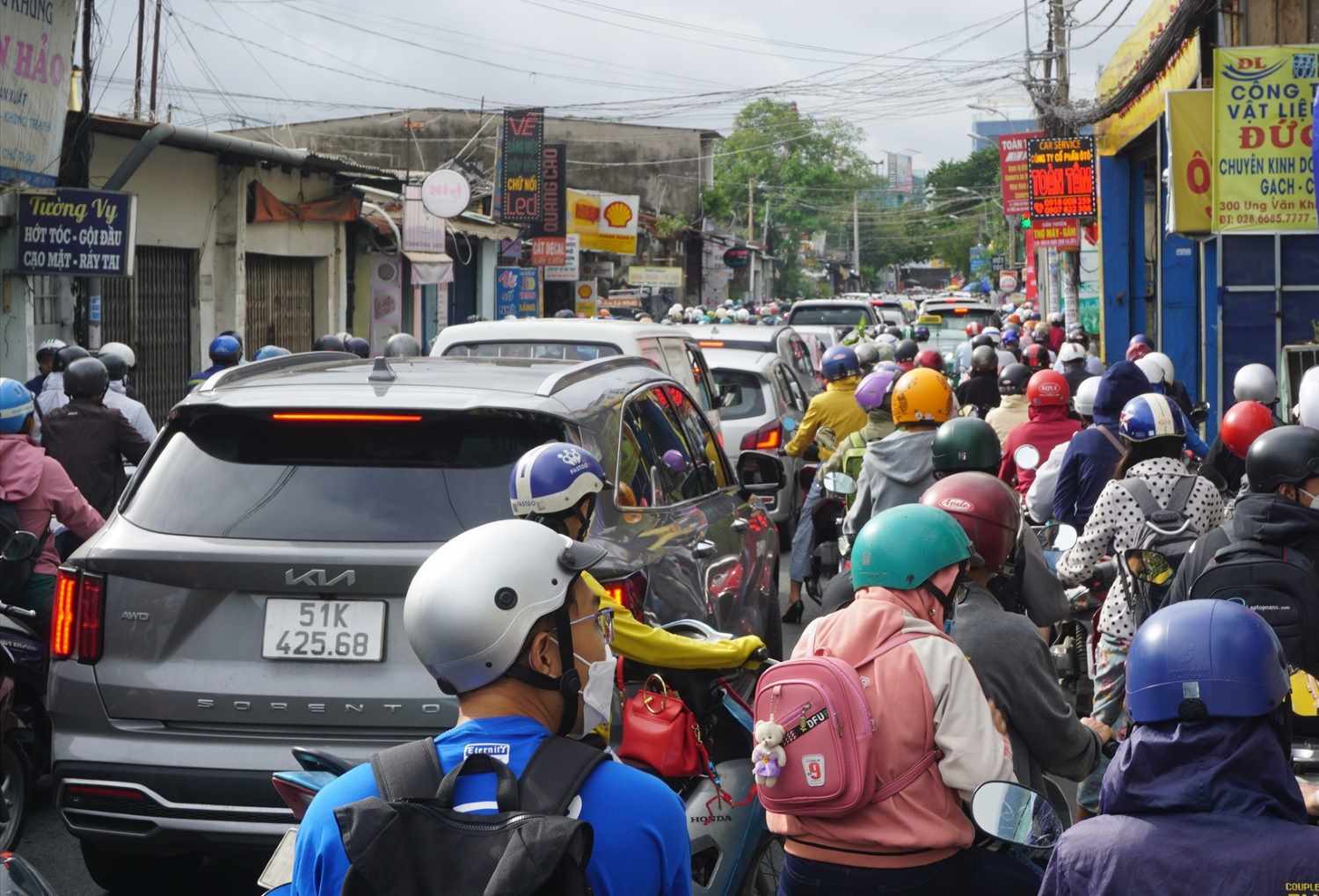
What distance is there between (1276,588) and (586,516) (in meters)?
2.06

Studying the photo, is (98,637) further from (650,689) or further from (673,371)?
(673,371)

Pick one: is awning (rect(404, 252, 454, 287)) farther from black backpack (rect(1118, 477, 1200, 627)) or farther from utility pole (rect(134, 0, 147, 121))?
black backpack (rect(1118, 477, 1200, 627))

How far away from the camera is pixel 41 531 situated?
729cm

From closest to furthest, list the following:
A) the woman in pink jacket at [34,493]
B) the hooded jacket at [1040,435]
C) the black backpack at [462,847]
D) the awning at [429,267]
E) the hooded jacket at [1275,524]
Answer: the black backpack at [462,847], the hooded jacket at [1275,524], the woman in pink jacket at [34,493], the hooded jacket at [1040,435], the awning at [429,267]

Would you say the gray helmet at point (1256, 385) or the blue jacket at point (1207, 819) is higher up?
the gray helmet at point (1256, 385)

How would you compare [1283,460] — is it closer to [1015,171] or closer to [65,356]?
[65,356]

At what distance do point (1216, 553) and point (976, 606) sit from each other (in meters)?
1.22

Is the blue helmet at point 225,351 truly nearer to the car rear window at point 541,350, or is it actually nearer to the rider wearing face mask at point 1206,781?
the car rear window at point 541,350

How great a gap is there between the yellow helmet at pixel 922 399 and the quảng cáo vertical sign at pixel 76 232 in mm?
9418

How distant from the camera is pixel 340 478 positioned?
5.05 meters

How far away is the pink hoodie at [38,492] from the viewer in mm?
7180

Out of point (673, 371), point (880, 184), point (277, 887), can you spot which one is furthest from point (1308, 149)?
point (880, 184)

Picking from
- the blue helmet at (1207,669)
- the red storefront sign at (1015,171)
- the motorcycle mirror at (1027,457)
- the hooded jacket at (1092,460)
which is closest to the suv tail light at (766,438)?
the motorcycle mirror at (1027,457)

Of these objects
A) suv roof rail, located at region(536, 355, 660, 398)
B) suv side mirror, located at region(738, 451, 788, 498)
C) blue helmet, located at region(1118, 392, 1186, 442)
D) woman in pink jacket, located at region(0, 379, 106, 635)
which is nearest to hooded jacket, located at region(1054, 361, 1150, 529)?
blue helmet, located at region(1118, 392, 1186, 442)
